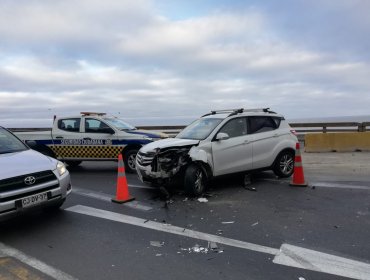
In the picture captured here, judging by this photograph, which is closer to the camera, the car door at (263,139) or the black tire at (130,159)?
the car door at (263,139)

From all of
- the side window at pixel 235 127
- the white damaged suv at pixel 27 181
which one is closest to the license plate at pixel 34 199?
the white damaged suv at pixel 27 181

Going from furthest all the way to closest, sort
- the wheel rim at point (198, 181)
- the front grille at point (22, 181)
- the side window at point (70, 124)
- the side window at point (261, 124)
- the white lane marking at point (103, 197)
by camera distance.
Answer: the side window at point (70, 124) → the side window at point (261, 124) → the wheel rim at point (198, 181) → the white lane marking at point (103, 197) → the front grille at point (22, 181)

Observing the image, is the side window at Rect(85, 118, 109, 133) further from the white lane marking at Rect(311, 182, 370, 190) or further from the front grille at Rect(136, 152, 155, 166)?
the white lane marking at Rect(311, 182, 370, 190)

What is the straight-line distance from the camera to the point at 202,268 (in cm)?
399

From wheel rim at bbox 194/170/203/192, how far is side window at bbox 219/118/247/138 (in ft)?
4.04

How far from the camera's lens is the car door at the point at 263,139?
8.39 m

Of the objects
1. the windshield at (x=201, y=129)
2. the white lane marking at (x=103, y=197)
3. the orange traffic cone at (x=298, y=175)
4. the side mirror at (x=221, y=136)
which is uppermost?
the windshield at (x=201, y=129)

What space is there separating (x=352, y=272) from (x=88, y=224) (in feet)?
12.7

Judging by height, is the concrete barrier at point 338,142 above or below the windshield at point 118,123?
below

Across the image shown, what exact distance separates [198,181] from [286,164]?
2.93 meters

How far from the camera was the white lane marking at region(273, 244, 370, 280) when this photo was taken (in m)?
3.84

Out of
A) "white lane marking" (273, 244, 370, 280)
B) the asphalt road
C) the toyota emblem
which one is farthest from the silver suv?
"white lane marking" (273, 244, 370, 280)

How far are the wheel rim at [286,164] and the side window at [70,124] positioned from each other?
6244 millimetres

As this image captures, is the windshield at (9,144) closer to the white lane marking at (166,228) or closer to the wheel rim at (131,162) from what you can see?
the white lane marking at (166,228)
